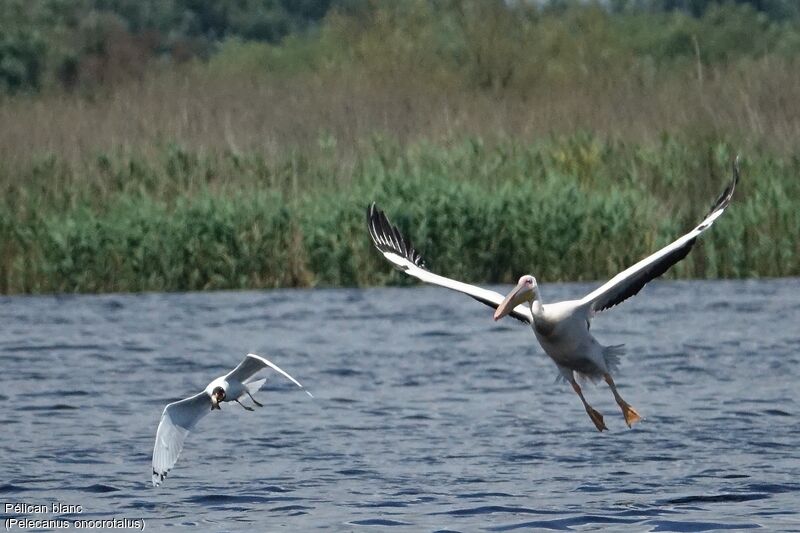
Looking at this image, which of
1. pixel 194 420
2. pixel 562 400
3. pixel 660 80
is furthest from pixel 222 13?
pixel 194 420

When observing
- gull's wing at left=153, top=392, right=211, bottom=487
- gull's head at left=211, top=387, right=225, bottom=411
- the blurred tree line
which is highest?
the blurred tree line

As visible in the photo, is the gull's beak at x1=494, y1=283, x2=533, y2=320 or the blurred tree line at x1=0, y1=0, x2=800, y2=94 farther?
the blurred tree line at x1=0, y1=0, x2=800, y2=94

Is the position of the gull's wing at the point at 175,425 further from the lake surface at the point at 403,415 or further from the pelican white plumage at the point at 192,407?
the lake surface at the point at 403,415

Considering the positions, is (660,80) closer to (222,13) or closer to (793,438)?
(793,438)

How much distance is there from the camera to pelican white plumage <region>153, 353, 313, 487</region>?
402 inches

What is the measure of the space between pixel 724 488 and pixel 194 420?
3.09 m

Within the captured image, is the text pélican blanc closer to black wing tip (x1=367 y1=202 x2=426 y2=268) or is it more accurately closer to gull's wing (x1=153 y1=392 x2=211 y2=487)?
gull's wing (x1=153 y1=392 x2=211 y2=487)

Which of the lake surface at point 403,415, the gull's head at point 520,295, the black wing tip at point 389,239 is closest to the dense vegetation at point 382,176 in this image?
the lake surface at point 403,415

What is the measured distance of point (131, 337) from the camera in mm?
18094

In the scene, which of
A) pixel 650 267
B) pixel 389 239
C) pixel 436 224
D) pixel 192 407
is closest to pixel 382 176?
pixel 436 224

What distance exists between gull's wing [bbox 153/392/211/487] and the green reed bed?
354 inches

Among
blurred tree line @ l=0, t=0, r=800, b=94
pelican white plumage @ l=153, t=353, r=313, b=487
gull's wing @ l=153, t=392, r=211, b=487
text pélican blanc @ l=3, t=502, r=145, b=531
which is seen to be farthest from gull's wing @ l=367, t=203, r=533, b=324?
blurred tree line @ l=0, t=0, r=800, b=94

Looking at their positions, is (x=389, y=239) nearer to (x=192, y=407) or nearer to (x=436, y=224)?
(x=192, y=407)

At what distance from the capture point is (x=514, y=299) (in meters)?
11.1
